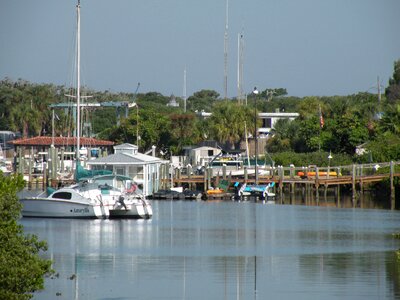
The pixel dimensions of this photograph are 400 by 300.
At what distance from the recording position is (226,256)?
148 feet

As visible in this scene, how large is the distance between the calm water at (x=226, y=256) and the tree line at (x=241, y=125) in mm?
30553

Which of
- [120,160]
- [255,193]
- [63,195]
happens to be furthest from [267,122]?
[63,195]

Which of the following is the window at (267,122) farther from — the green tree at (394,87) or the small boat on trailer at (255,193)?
the small boat on trailer at (255,193)

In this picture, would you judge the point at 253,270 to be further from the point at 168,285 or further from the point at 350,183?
→ the point at 350,183

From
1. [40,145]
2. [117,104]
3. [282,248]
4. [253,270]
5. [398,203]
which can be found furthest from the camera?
[117,104]

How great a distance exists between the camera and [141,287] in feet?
117

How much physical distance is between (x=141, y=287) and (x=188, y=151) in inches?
3118

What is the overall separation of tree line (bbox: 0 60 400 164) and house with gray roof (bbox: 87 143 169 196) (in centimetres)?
1758

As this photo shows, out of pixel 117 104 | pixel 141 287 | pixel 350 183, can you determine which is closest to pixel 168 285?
pixel 141 287

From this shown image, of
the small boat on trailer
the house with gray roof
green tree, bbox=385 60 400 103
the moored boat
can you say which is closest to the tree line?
green tree, bbox=385 60 400 103

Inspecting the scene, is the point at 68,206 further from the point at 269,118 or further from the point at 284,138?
the point at 269,118

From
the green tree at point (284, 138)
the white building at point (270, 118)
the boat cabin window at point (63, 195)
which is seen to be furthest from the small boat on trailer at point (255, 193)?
the white building at point (270, 118)

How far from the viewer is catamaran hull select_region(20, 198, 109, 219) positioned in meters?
61.6

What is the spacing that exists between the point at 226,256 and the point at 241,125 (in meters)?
72.2
